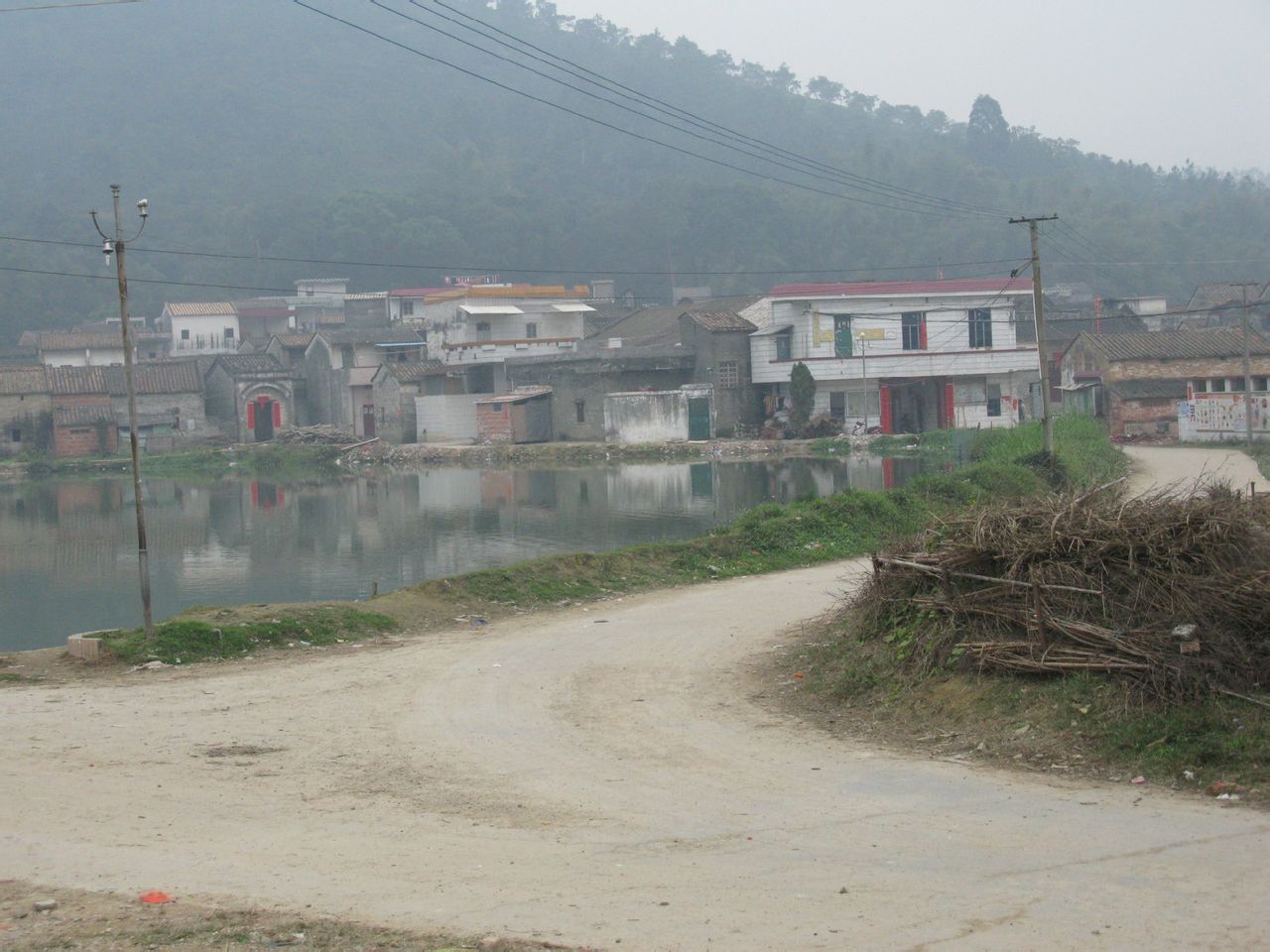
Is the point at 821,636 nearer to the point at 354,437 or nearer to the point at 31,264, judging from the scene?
the point at 354,437

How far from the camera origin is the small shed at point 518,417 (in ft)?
183

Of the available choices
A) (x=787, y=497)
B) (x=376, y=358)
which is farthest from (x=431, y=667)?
(x=376, y=358)

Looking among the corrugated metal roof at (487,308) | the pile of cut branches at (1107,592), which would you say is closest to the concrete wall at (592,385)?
the corrugated metal roof at (487,308)

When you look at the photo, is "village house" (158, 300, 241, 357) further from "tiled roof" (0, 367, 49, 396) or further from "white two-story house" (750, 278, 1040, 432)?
"white two-story house" (750, 278, 1040, 432)

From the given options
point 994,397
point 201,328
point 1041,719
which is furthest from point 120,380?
point 1041,719

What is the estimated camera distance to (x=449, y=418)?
58.0 metres

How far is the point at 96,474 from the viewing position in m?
54.6

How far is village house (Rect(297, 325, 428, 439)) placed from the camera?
61625 millimetres

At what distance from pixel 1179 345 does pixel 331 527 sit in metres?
34.4

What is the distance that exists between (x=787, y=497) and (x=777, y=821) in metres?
25.6

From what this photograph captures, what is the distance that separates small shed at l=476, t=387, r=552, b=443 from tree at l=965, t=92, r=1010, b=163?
9258cm

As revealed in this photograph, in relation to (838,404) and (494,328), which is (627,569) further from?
(494,328)

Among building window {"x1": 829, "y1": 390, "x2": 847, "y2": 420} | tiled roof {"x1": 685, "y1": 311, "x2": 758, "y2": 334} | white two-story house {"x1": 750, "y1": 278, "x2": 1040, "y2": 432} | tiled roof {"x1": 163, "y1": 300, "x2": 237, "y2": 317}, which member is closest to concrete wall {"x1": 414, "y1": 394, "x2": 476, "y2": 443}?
tiled roof {"x1": 685, "y1": 311, "x2": 758, "y2": 334}

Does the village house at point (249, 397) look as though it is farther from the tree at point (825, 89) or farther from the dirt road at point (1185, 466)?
the tree at point (825, 89)
